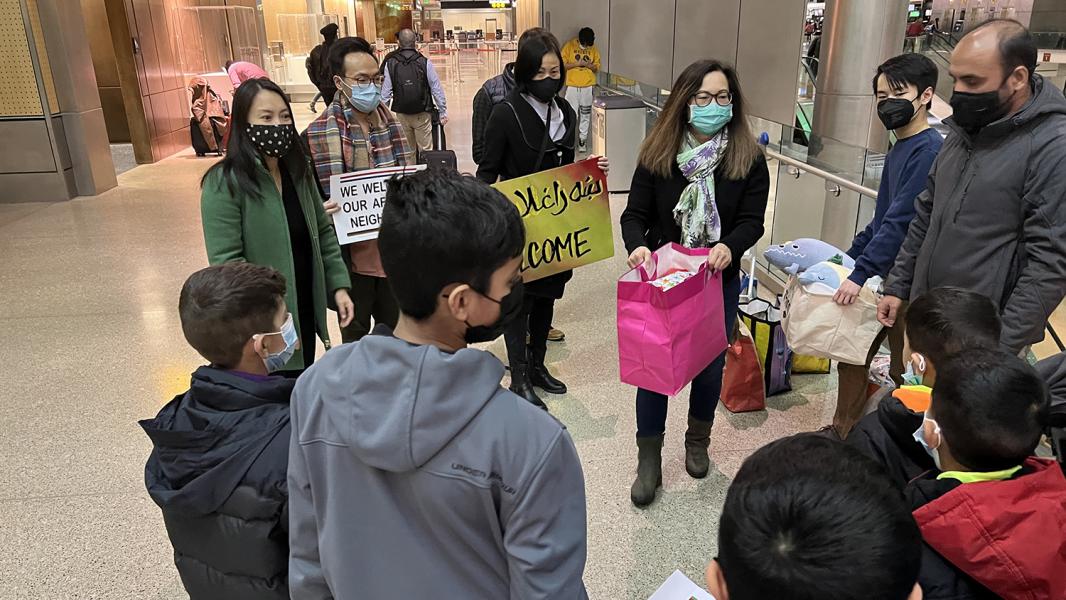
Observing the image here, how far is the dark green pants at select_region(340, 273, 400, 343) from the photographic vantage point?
3105 millimetres

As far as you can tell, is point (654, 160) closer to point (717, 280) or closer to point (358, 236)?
point (717, 280)

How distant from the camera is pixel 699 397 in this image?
2.83 meters

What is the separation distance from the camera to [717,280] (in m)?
2.57

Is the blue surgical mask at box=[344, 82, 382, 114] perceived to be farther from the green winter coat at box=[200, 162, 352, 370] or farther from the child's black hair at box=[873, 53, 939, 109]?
the child's black hair at box=[873, 53, 939, 109]

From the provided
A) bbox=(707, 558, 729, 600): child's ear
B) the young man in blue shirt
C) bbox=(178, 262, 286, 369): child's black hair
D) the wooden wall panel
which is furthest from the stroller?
bbox=(707, 558, 729, 600): child's ear

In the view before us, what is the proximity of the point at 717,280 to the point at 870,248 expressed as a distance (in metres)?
0.70

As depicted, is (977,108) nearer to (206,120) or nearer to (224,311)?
(224,311)

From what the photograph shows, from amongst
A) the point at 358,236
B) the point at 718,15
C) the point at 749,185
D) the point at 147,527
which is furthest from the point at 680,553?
the point at 718,15

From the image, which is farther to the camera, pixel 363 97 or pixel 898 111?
pixel 363 97

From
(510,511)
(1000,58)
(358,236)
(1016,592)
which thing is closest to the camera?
(510,511)

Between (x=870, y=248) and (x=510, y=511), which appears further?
(x=870, y=248)

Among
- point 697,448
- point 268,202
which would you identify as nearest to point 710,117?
point 697,448

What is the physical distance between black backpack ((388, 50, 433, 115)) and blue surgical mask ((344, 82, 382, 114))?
5498 mm

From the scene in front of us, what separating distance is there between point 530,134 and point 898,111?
5.12 feet
